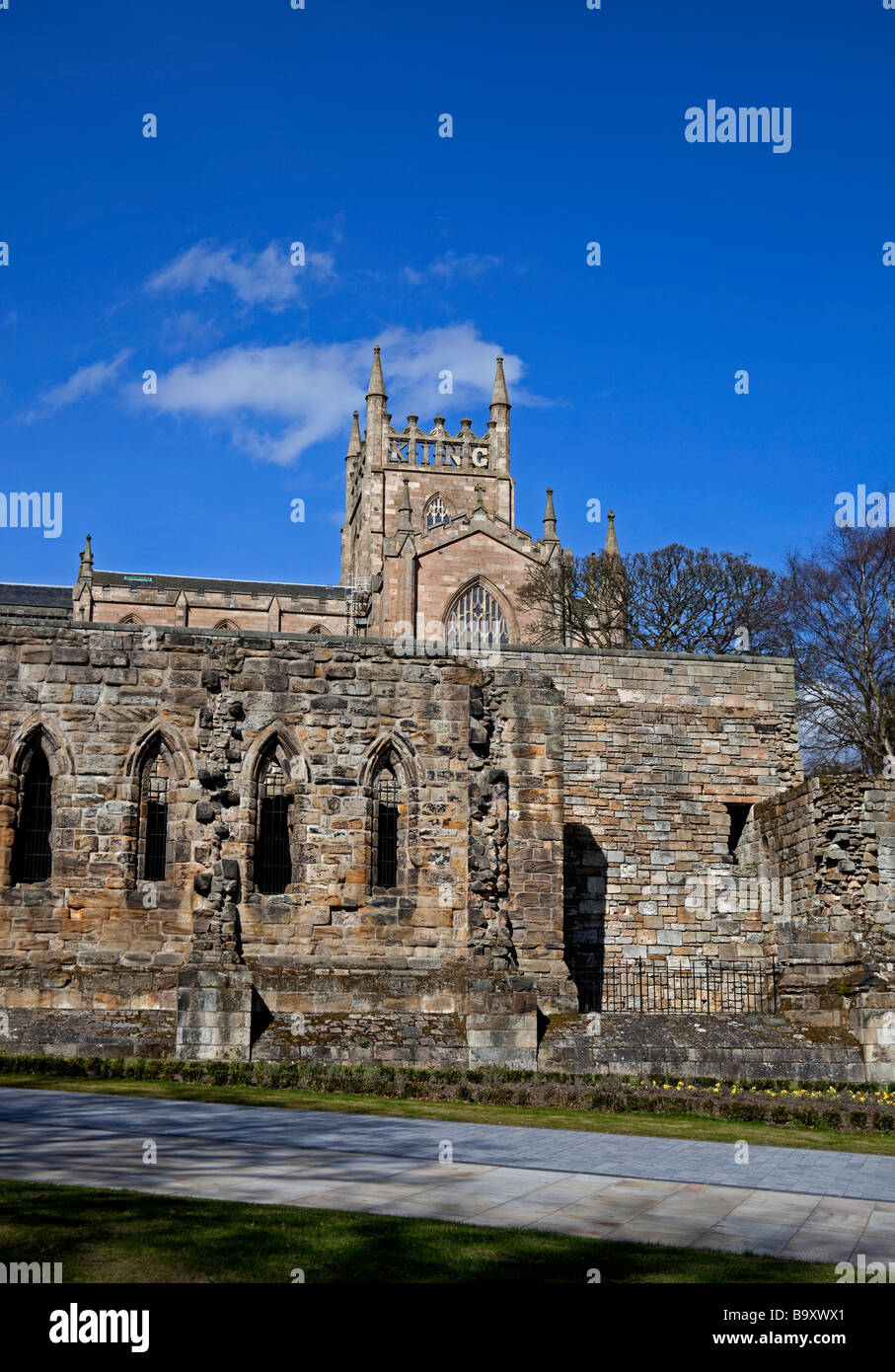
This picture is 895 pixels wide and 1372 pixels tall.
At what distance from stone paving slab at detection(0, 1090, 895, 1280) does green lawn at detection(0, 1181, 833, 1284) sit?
36 cm

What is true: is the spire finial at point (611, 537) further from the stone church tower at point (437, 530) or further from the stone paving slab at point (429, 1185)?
the stone paving slab at point (429, 1185)

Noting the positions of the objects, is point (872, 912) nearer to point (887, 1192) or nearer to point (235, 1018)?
point (235, 1018)

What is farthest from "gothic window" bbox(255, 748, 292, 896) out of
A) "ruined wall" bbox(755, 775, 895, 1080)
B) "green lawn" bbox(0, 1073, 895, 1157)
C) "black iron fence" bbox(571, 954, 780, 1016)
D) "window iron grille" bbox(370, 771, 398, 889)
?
"ruined wall" bbox(755, 775, 895, 1080)

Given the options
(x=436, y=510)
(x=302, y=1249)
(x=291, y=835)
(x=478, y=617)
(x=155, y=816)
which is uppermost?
(x=436, y=510)

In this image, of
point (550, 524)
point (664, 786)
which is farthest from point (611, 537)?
point (664, 786)

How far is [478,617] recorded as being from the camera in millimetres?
74500

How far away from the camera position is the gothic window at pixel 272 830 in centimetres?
2291

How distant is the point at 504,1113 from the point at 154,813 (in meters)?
9.50

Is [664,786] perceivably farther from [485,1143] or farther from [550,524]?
[550,524]

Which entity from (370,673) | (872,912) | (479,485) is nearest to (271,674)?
(370,673)

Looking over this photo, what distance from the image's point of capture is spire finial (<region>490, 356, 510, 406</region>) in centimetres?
9412

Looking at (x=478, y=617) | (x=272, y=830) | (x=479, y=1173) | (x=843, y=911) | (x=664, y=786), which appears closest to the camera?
(x=479, y=1173)

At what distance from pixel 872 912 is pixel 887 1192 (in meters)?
13.5
